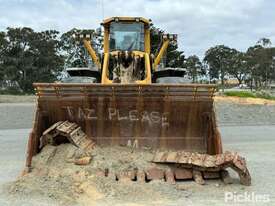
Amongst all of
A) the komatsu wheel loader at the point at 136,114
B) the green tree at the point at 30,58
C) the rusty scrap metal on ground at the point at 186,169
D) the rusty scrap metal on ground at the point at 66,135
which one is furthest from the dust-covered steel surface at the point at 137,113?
the green tree at the point at 30,58

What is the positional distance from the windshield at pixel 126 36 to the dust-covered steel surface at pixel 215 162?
182 inches

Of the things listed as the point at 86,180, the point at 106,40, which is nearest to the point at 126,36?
the point at 106,40

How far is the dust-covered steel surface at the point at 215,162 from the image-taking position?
6.95 meters

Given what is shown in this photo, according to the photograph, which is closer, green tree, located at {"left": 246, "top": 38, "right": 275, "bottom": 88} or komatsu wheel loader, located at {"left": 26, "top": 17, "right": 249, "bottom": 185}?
komatsu wheel loader, located at {"left": 26, "top": 17, "right": 249, "bottom": 185}

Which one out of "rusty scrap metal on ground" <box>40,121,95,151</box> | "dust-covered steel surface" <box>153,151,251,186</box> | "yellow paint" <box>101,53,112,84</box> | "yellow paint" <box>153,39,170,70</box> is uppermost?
"yellow paint" <box>153,39,170,70</box>

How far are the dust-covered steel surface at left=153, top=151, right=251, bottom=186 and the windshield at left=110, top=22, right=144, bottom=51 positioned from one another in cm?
461

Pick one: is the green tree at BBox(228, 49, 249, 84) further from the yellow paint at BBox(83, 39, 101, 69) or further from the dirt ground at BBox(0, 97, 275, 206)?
the dirt ground at BBox(0, 97, 275, 206)

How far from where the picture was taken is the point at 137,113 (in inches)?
321

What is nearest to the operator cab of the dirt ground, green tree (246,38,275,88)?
the dirt ground

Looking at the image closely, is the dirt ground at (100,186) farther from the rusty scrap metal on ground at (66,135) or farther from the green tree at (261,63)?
the green tree at (261,63)

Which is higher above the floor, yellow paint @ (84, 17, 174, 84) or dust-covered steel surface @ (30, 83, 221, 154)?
yellow paint @ (84, 17, 174, 84)

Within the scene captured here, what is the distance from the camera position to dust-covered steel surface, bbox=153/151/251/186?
695cm

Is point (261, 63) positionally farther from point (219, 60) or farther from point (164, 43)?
point (164, 43)

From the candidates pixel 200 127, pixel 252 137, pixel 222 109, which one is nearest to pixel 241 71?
pixel 222 109
